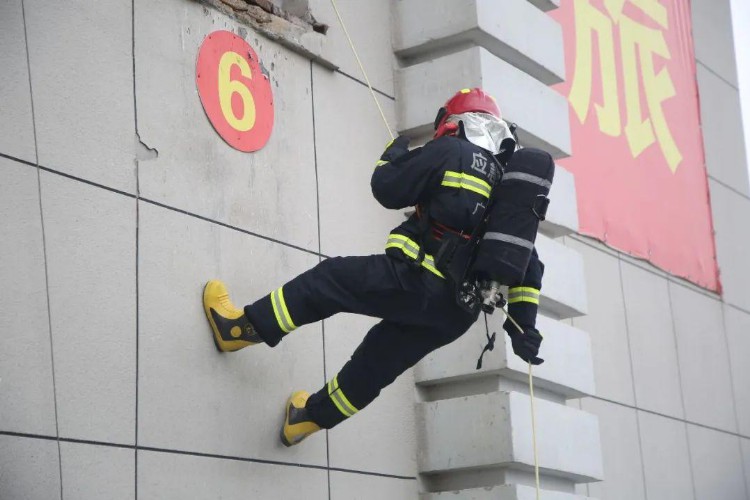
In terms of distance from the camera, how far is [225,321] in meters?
6.01

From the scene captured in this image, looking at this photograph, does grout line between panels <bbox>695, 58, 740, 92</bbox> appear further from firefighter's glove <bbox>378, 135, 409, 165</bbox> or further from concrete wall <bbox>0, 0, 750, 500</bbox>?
firefighter's glove <bbox>378, 135, 409, 165</bbox>

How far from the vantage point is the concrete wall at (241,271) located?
5.30 m

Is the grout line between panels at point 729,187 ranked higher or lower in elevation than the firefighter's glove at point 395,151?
higher

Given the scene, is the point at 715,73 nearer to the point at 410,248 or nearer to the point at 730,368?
the point at 730,368

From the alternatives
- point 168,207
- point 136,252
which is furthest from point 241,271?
point 136,252

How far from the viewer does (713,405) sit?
10.9m

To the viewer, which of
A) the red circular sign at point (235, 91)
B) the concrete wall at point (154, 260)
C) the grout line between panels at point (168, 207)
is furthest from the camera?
the red circular sign at point (235, 91)

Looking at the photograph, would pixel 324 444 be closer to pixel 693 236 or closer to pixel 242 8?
pixel 242 8

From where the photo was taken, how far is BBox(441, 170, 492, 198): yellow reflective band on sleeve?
5.77m

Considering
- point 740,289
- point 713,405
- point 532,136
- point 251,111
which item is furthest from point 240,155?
point 740,289

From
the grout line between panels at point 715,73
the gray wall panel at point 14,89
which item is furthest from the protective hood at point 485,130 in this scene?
the grout line between panels at point 715,73

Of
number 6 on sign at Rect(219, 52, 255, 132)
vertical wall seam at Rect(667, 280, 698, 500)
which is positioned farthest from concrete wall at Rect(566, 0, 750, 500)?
number 6 on sign at Rect(219, 52, 255, 132)

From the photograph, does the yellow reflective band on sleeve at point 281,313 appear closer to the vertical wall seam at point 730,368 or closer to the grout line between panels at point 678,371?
the grout line between panels at point 678,371

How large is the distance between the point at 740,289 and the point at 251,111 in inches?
269
